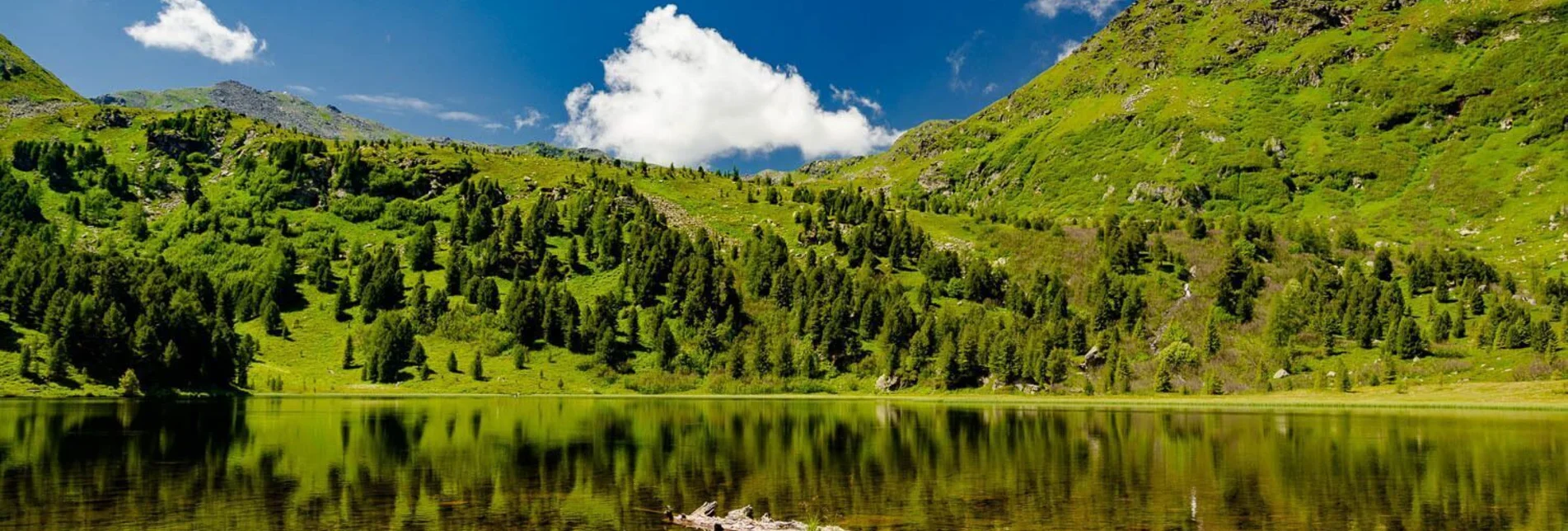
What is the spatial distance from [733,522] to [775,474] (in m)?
14.6

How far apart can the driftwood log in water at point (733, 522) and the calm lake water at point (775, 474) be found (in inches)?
33.7

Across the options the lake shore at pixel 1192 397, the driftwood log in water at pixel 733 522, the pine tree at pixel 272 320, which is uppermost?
the pine tree at pixel 272 320

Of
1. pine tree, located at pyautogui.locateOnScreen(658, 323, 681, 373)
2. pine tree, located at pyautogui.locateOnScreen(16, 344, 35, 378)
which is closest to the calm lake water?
pine tree, located at pyautogui.locateOnScreen(16, 344, 35, 378)

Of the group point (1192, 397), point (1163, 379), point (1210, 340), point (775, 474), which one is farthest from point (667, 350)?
point (775, 474)

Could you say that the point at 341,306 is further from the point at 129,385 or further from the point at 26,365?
the point at 26,365

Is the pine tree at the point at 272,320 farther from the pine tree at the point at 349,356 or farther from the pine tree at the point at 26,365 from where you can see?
the pine tree at the point at 26,365

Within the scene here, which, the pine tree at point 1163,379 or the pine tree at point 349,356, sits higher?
the pine tree at point 349,356

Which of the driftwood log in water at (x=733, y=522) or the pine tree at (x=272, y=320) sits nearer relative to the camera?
the driftwood log in water at (x=733, y=522)

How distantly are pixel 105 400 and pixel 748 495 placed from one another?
116 meters

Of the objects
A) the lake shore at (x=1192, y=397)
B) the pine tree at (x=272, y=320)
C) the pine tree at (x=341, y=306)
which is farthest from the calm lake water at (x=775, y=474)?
the pine tree at (x=341, y=306)

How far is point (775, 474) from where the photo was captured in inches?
1667

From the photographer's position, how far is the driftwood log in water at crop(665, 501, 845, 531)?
88.9ft

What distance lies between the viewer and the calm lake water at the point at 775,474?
29641 mm

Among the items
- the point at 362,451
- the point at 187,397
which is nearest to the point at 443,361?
the point at 187,397
